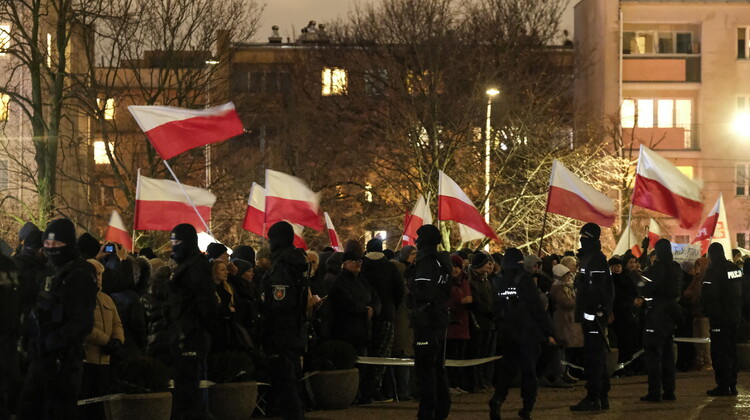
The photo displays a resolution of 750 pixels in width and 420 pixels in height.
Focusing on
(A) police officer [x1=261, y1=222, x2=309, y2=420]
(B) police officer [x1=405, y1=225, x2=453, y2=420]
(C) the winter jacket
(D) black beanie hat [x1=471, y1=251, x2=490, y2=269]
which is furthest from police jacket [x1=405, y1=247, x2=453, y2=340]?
(D) black beanie hat [x1=471, y1=251, x2=490, y2=269]

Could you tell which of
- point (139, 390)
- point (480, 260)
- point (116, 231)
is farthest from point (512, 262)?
point (116, 231)

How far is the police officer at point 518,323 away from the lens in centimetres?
1572

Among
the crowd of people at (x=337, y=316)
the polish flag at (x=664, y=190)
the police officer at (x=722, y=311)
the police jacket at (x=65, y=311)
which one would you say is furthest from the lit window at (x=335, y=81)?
the police jacket at (x=65, y=311)

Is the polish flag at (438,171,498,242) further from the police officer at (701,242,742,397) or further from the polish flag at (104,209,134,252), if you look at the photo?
the police officer at (701,242,742,397)

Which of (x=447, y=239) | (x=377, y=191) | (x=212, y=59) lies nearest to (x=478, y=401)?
(x=447, y=239)

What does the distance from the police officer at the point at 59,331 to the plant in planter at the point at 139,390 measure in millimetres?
2203

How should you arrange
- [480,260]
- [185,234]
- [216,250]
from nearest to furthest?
[185,234], [216,250], [480,260]

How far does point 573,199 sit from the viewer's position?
22172 millimetres

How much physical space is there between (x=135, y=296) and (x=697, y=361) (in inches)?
471

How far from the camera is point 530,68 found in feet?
177

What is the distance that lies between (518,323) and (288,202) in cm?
639

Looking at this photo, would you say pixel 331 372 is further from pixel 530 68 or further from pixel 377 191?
pixel 530 68

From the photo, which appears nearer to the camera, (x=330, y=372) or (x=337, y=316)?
(x=330, y=372)

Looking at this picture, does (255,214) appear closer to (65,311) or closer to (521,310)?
(521,310)
